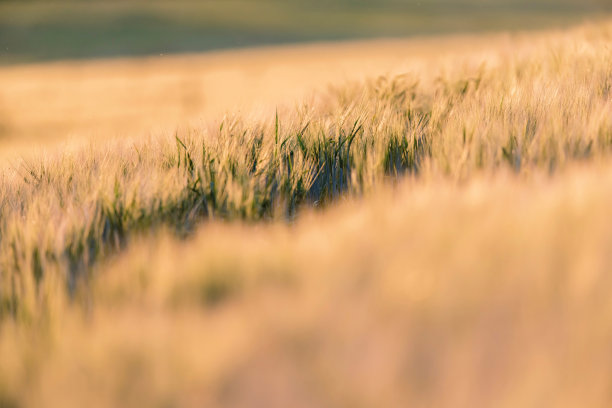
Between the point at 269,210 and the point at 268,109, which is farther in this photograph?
the point at 268,109

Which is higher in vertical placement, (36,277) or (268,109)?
(268,109)

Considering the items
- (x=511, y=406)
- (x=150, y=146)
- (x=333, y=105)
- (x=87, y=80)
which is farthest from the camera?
(x=87, y=80)

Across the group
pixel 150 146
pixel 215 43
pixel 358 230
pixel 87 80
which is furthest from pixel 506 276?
pixel 215 43

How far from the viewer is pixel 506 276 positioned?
2.67 ft

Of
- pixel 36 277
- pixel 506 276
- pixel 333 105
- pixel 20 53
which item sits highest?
pixel 20 53

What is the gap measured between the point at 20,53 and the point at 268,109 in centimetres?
2276

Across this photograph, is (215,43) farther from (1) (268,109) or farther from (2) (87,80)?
(1) (268,109)

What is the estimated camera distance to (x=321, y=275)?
32.9 inches

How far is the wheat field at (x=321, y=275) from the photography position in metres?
0.69

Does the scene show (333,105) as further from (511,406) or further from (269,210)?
(511,406)

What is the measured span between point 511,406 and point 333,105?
2066 millimetres

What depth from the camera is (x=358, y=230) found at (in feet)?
3.23

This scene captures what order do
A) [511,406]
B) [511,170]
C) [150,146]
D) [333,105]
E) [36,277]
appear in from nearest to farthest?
[511,406]
[36,277]
[511,170]
[150,146]
[333,105]

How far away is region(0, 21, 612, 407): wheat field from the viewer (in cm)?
69
